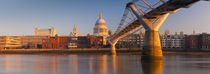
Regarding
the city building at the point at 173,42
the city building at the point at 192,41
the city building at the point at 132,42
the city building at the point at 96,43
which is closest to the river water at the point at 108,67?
the city building at the point at 96,43

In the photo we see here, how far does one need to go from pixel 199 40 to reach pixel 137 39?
144ft

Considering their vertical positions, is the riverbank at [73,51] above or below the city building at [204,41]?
below

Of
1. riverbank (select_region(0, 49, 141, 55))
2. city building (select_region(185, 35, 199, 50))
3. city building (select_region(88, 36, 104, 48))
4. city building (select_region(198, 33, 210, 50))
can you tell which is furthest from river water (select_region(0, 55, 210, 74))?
city building (select_region(185, 35, 199, 50))

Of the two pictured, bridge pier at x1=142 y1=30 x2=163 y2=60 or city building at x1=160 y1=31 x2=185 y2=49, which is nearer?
bridge pier at x1=142 y1=30 x2=163 y2=60

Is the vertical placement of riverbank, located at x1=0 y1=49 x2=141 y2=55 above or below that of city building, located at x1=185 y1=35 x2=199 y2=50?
below

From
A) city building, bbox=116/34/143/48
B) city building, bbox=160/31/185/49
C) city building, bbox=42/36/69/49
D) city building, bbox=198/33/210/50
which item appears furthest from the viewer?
city building, bbox=160/31/185/49

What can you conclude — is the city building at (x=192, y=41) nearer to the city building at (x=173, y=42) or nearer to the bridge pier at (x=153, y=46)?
the city building at (x=173, y=42)

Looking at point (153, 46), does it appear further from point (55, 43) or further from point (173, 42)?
point (173, 42)

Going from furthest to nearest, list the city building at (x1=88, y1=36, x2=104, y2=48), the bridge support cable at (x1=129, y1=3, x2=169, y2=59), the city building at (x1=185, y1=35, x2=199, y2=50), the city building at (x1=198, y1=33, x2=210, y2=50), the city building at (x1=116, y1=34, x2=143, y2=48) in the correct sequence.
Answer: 1. the city building at (x1=116, y1=34, x2=143, y2=48)
2. the city building at (x1=88, y1=36, x2=104, y2=48)
3. the city building at (x1=185, y1=35, x2=199, y2=50)
4. the city building at (x1=198, y1=33, x2=210, y2=50)
5. the bridge support cable at (x1=129, y1=3, x2=169, y2=59)

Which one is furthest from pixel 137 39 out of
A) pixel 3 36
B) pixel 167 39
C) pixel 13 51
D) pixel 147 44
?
pixel 147 44

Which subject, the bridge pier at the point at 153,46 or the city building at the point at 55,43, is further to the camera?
the city building at the point at 55,43

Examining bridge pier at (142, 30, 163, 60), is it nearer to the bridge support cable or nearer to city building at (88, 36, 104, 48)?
the bridge support cable

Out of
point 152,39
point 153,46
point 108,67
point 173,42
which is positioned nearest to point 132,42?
point 173,42

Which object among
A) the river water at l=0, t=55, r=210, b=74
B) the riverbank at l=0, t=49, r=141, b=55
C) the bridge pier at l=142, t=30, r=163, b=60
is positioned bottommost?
the river water at l=0, t=55, r=210, b=74
